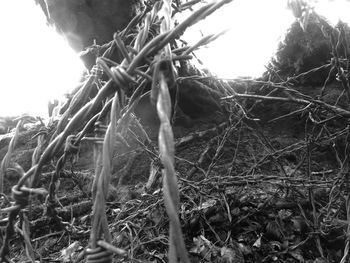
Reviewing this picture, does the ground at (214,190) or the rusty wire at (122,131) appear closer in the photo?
the rusty wire at (122,131)

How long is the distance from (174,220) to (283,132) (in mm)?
1351

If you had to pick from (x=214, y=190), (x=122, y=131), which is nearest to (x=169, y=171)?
(x=122, y=131)

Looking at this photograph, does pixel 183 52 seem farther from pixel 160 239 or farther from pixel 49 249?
pixel 49 249

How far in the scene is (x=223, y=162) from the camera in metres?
1.36

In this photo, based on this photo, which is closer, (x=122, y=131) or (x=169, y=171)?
(x=169, y=171)

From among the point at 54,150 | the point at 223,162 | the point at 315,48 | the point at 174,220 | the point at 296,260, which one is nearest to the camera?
the point at 174,220

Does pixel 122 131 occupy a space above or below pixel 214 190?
above

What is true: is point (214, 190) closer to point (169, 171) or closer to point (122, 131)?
point (122, 131)

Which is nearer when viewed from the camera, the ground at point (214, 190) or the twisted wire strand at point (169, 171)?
the twisted wire strand at point (169, 171)

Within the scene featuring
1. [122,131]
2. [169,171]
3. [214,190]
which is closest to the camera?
[169,171]

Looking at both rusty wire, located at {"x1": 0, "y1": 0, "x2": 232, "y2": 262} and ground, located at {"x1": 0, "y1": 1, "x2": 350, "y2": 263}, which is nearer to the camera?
rusty wire, located at {"x1": 0, "y1": 0, "x2": 232, "y2": 262}

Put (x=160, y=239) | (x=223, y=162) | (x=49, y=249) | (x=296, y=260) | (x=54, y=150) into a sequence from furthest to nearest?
1. (x=223, y=162)
2. (x=49, y=249)
3. (x=160, y=239)
4. (x=296, y=260)
5. (x=54, y=150)

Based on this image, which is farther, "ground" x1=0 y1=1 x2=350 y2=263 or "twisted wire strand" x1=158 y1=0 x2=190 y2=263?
"ground" x1=0 y1=1 x2=350 y2=263

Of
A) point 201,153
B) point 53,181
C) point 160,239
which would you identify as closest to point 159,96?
point 53,181
